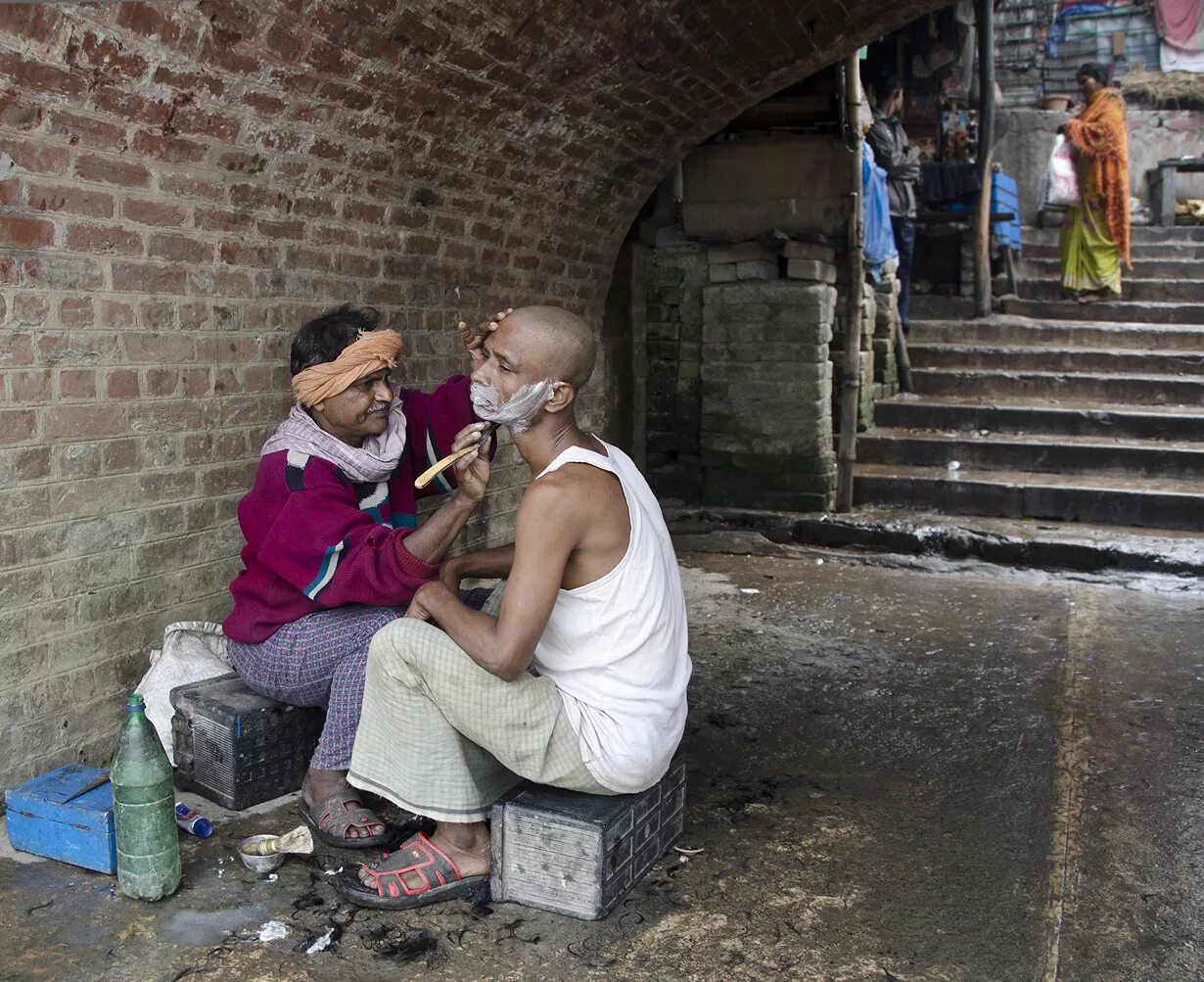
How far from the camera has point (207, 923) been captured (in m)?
2.74

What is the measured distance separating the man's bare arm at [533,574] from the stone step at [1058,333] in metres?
7.57

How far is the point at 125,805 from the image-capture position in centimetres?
278

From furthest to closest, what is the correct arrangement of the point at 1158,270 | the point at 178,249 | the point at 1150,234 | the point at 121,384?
1. the point at 1150,234
2. the point at 1158,270
3. the point at 178,249
4. the point at 121,384

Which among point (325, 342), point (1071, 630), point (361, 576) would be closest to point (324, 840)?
point (361, 576)

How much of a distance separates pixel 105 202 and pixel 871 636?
3.65 meters

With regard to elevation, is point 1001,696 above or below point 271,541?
below

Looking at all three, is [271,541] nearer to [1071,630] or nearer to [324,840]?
[324,840]

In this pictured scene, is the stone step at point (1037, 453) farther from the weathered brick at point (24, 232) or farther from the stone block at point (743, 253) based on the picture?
the weathered brick at point (24, 232)

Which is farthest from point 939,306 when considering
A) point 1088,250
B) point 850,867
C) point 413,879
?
point 413,879

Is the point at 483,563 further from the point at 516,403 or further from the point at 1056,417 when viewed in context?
the point at 1056,417

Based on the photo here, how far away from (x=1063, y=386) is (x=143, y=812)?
301 inches

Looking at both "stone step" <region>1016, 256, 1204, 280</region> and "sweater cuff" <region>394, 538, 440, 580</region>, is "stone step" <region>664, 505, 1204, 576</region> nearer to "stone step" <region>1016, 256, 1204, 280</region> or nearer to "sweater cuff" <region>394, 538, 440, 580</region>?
"sweater cuff" <region>394, 538, 440, 580</region>

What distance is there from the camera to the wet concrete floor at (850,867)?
2619mm

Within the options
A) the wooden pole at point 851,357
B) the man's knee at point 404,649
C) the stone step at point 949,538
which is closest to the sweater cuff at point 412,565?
the man's knee at point 404,649
